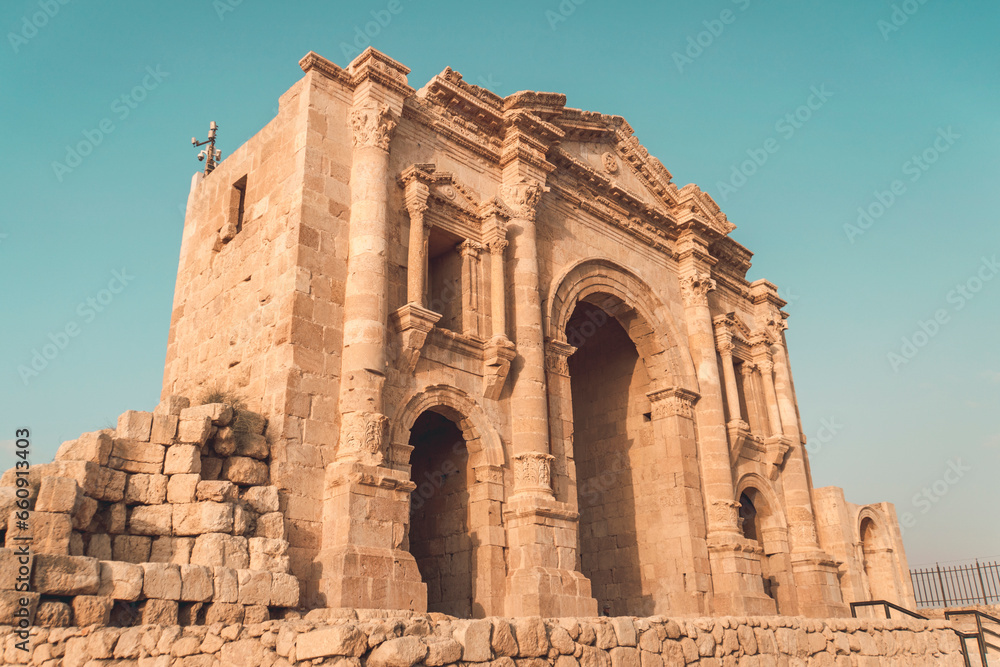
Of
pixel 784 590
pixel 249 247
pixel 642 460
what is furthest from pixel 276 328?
pixel 784 590

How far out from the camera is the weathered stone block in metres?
8.52

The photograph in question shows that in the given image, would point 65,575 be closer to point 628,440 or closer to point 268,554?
point 268,554

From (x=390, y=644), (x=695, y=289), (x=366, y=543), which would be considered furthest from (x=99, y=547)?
(x=695, y=289)

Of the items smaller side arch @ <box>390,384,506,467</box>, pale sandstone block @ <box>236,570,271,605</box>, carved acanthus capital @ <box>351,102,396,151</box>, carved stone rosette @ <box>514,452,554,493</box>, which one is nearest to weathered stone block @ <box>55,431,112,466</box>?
pale sandstone block @ <box>236,570,271,605</box>

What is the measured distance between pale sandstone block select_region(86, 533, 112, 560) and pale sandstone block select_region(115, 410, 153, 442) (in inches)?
44.1

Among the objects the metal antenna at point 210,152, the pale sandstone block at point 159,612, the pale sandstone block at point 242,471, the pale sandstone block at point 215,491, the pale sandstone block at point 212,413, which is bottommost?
the pale sandstone block at point 159,612

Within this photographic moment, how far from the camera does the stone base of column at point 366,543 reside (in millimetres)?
9555

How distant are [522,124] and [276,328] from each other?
6208 millimetres

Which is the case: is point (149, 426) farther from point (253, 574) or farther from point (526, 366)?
point (526, 366)

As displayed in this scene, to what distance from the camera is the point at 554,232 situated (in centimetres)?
1543

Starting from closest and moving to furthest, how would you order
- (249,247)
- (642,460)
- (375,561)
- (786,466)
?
(375,561) < (249,247) < (642,460) < (786,466)

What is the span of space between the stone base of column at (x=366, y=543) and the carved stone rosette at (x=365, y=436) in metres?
0.16

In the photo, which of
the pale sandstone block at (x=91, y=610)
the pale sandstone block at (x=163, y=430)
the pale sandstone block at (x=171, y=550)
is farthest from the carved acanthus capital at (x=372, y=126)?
the pale sandstone block at (x=91, y=610)

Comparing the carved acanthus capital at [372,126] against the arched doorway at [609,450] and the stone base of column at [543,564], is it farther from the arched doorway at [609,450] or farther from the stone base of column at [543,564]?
the arched doorway at [609,450]
